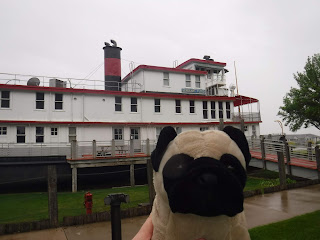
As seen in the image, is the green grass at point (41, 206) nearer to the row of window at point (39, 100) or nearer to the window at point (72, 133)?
the window at point (72, 133)

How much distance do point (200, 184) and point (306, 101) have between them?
86.6 ft

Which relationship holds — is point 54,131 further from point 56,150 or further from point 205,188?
point 205,188

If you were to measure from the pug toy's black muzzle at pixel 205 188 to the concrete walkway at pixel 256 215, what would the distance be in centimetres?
440

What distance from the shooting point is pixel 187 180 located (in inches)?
68.6

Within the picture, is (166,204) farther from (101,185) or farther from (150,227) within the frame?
(101,185)

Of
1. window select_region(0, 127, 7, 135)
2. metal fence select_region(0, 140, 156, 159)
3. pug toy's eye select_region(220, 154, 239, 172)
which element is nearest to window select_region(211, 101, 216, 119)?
metal fence select_region(0, 140, 156, 159)

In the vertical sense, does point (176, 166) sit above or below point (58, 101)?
below

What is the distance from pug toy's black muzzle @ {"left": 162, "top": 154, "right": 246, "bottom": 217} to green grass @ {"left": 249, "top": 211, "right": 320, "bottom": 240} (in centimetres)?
422

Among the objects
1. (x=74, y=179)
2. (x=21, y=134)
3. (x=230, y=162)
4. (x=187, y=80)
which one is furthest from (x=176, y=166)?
(x=187, y=80)

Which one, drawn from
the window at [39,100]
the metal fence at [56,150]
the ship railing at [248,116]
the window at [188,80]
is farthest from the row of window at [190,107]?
the window at [39,100]

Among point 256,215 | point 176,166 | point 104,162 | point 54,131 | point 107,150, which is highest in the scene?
point 54,131

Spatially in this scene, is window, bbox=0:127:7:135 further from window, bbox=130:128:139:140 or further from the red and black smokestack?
the red and black smokestack

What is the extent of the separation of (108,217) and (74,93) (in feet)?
38.8

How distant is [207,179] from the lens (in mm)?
1692
